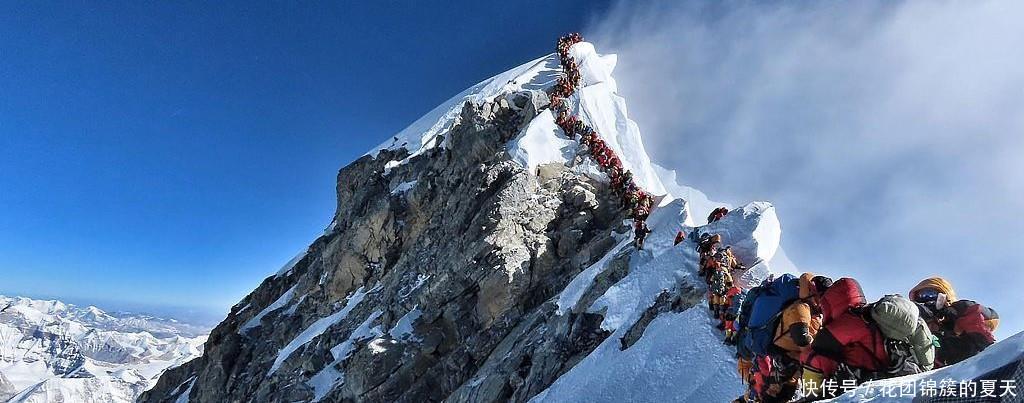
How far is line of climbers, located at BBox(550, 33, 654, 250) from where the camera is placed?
64.0 ft

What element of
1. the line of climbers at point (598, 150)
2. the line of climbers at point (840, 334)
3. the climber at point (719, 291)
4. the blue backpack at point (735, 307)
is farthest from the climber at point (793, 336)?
the line of climbers at point (598, 150)

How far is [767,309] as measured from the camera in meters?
7.23

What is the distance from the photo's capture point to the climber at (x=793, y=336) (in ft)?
21.4

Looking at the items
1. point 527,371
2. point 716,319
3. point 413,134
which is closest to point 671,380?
point 716,319

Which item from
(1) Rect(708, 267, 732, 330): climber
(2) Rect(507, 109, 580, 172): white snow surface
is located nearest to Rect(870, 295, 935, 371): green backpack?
(1) Rect(708, 267, 732, 330): climber

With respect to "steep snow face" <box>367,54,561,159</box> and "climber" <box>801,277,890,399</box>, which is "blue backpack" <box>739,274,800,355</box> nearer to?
"climber" <box>801,277,890,399</box>

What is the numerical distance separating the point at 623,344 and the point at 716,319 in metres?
2.46

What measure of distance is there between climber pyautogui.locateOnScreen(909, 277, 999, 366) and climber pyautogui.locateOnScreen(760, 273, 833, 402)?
8.37 feet

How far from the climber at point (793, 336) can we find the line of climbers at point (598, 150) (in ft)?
29.5

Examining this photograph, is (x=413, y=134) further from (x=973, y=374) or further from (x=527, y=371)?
(x=973, y=374)

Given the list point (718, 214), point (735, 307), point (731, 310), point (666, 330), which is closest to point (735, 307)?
point (735, 307)

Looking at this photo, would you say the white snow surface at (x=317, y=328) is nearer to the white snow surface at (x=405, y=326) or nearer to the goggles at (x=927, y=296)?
the white snow surface at (x=405, y=326)

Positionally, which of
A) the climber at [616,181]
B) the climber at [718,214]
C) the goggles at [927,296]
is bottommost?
the goggles at [927,296]

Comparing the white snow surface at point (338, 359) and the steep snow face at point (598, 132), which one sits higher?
the steep snow face at point (598, 132)
